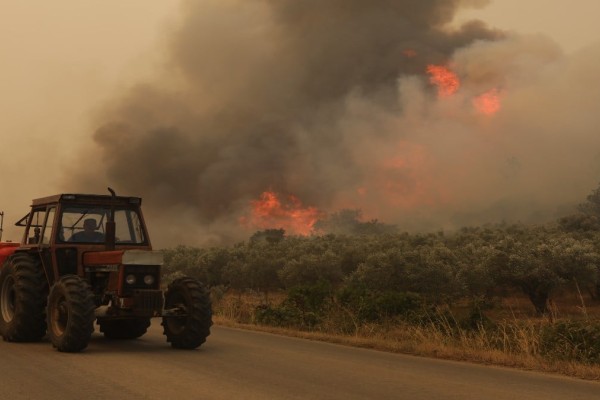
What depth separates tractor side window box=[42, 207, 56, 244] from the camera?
11.8m

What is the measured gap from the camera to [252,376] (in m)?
8.65

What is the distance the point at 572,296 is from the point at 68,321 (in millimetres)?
35041

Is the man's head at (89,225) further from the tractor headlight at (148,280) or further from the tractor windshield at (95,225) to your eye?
the tractor headlight at (148,280)

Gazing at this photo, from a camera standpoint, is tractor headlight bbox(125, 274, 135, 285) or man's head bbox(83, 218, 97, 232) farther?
man's head bbox(83, 218, 97, 232)

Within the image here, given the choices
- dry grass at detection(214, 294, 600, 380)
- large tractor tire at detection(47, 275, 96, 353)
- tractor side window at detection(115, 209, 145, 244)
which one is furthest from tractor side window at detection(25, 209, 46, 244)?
dry grass at detection(214, 294, 600, 380)

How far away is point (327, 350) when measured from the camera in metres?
11.8

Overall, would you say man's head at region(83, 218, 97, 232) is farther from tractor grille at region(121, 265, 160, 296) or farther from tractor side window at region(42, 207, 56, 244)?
tractor grille at region(121, 265, 160, 296)

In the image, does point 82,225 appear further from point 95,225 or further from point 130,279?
point 130,279

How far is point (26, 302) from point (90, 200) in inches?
84.5

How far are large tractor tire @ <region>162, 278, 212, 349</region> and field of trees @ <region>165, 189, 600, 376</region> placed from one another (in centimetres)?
353

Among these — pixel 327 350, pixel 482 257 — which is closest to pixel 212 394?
pixel 327 350

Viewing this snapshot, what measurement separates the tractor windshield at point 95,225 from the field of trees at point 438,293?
17.5 ft

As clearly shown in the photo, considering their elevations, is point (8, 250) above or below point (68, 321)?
above

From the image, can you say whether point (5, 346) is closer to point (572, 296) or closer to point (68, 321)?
point (68, 321)
